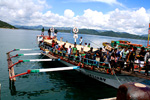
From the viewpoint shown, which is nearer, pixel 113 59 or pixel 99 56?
pixel 113 59

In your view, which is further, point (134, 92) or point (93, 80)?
point (93, 80)

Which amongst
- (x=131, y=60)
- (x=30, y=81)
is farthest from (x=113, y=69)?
(x=30, y=81)

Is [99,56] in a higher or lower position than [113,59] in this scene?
higher

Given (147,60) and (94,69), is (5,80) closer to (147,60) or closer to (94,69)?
(94,69)

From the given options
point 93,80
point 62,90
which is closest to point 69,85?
point 62,90

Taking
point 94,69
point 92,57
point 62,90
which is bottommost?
point 62,90

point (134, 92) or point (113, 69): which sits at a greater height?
point (134, 92)

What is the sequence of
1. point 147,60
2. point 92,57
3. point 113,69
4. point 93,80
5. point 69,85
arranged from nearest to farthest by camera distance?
1. point 147,60
2. point 113,69
3. point 92,57
4. point 69,85
5. point 93,80

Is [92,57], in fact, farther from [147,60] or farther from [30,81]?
[30,81]

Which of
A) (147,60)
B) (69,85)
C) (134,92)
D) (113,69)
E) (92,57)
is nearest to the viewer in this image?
(134,92)

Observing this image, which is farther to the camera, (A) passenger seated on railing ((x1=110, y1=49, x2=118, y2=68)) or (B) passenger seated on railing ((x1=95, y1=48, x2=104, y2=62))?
(B) passenger seated on railing ((x1=95, y1=48, x2=104, y2=62))

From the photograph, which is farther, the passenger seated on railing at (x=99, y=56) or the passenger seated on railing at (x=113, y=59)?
the passenger seated on railing at (x=99, y=56)

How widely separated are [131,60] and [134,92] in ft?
23.4

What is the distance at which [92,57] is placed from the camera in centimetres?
1284
